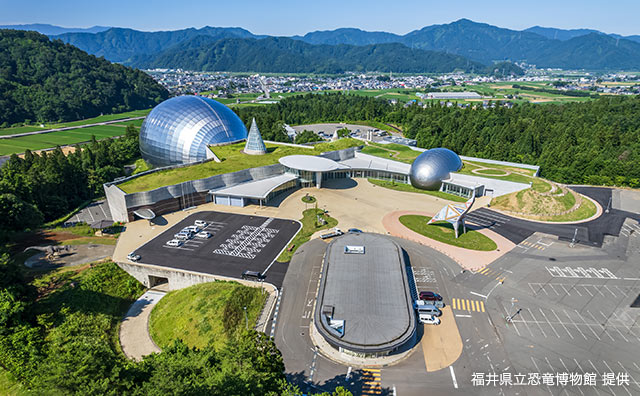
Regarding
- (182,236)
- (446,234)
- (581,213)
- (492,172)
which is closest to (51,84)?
(182,236)

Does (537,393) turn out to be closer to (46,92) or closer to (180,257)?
(180,257)

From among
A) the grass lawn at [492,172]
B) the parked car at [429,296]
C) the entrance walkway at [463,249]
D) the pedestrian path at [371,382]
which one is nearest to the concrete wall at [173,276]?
the pedestrian path at [371,382]

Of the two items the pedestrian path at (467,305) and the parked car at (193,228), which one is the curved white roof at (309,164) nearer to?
the parked car at (193,228)

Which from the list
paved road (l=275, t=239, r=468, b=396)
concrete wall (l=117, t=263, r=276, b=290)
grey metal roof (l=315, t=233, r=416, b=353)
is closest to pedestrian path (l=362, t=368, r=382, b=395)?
paved road (l=275, t=239, r=468, b=396)

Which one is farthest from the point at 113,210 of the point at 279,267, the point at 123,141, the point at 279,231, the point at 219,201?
the point at 123,141

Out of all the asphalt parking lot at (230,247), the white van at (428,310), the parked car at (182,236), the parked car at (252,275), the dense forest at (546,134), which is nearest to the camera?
the white van at (428,310)

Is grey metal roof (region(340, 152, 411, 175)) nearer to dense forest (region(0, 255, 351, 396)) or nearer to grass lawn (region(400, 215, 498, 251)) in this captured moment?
grass lawn (region(400, 215, 498, 251))
